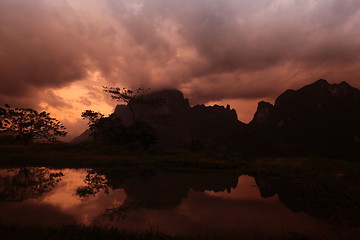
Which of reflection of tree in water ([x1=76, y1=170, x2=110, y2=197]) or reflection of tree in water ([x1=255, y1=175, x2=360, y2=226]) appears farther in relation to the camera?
reflection of tree in water ([x1=76, y1=170, x2=110, y2=197])

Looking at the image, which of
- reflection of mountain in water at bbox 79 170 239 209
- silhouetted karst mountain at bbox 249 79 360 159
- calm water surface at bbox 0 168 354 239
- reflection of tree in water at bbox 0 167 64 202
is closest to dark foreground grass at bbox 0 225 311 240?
calm water surface at bbox 0 168 354 239

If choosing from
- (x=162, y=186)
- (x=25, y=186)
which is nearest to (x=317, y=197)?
(x=162, y=186)

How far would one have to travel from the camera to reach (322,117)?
131 metres

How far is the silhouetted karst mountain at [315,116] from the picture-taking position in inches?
4344

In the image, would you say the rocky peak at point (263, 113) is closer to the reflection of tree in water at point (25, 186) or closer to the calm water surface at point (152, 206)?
the calm water surface at point (152, 206)

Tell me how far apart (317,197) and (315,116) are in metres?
147

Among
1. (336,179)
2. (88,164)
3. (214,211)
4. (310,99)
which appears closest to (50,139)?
(88,164)

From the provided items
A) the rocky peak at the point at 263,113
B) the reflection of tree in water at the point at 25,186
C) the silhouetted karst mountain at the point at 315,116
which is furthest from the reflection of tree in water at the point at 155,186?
the rocky peak at the point at 263,113

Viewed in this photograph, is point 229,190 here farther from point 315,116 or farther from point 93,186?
point 315,116

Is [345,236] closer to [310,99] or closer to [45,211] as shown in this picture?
[45,211]

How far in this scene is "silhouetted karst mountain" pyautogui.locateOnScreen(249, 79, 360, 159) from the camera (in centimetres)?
11034

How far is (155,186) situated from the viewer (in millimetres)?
12203

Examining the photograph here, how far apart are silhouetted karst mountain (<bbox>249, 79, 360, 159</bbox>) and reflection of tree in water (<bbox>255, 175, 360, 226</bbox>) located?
98.6 metres

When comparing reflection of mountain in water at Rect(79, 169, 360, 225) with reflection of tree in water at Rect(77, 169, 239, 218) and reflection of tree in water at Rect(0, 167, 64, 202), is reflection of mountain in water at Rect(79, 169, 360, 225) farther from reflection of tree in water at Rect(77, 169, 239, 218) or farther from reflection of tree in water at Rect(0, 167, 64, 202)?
reflection of tree in water at Rect(0, 167, 64, 202)
